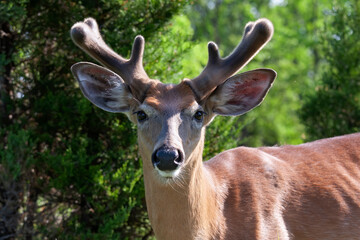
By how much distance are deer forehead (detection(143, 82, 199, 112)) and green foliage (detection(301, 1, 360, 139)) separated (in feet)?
15.2

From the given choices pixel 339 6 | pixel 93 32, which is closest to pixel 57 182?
pixel 93 32

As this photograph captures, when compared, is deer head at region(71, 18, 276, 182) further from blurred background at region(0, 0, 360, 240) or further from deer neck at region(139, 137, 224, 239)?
blurred background at region(0, 0, 360, 240)

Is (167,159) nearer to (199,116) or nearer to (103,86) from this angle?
(199,116)

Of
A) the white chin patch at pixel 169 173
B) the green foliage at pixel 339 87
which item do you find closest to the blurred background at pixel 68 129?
the white chin patch at pixel 169 173

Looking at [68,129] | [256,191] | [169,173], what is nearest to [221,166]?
[256,191]

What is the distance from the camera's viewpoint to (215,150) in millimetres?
6590

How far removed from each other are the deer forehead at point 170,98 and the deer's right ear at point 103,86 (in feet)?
1.11

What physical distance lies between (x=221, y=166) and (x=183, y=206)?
0.80 meters

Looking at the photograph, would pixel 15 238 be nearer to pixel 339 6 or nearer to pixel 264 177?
pixel 264 177

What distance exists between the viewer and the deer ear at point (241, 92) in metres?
4.57

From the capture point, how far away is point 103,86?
476 cm

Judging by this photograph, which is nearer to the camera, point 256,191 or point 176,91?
point 176,91

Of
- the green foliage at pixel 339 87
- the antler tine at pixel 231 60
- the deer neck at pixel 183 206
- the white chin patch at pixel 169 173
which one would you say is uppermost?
the antler tine at pixel 231 60

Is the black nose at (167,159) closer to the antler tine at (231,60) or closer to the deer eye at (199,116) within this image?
the deer eye at (199,116)
